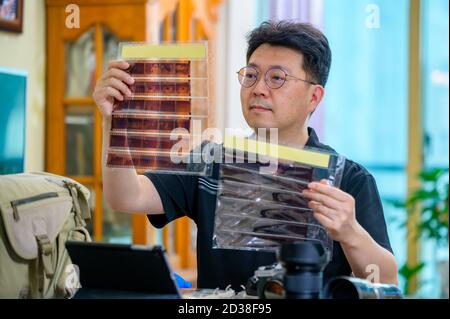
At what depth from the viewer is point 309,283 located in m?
0.89

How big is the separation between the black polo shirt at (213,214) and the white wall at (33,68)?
912 mm

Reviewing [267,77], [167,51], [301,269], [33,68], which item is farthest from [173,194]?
[33,68]

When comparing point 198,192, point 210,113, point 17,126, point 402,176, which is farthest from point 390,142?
point 210,113

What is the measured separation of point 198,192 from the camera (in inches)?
60.4

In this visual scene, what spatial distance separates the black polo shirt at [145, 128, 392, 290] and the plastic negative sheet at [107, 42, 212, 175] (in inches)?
10.5

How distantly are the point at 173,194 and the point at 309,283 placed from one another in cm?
66

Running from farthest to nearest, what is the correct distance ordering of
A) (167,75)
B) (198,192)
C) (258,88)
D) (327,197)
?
(198,192)
(258,88)
(167,75)
(327,197)

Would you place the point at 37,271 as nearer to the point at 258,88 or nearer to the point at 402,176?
the point at 258,88

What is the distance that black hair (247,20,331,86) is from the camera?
143cm

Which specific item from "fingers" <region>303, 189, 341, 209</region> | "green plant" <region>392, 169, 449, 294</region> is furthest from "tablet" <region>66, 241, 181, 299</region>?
"green plant" <region>392, 169, 449, 294</region>

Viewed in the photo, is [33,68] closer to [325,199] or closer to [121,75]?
[121,75]

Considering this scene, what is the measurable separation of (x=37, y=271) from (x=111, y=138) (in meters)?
0.27

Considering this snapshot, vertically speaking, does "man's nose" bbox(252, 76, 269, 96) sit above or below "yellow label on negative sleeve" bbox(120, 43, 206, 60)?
below

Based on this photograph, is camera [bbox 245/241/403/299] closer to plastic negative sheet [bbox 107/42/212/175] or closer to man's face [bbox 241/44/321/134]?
plastic negative sheet [bbox 107/42/212/175]
